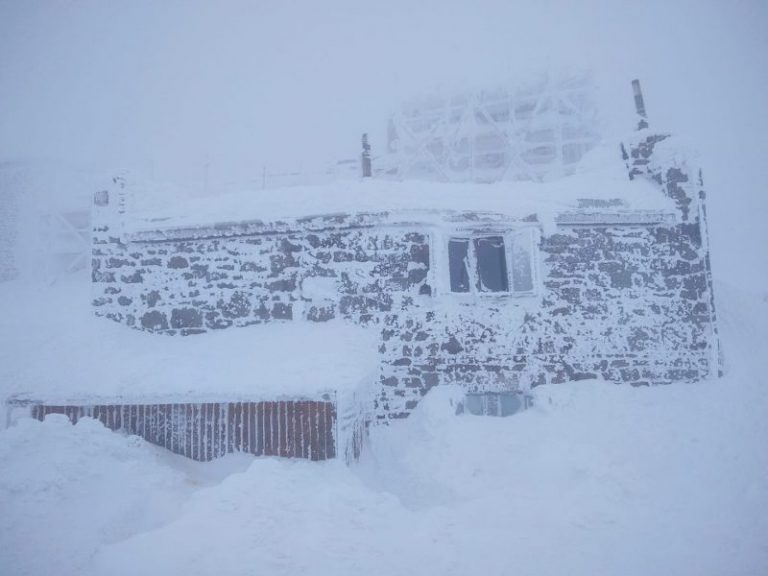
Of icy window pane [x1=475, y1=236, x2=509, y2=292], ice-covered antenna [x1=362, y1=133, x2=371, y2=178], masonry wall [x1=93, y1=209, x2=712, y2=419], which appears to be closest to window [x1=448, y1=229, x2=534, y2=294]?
icy window pane [x1=475, y1=236, x2=509, y2=292]

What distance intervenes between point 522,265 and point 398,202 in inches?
110

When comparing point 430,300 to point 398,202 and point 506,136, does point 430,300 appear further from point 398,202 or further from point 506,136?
point 506,136

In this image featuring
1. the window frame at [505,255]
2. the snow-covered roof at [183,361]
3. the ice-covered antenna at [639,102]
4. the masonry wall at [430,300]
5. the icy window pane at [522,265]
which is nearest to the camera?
the snow-covered roof at [183,361]

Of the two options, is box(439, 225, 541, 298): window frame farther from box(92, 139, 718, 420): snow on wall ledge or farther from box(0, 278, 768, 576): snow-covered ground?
box(0, 278, 768, 576): snow-covered ground

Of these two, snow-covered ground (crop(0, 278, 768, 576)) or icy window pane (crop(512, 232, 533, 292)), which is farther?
icy window pane (crop(512, 232, 533, 292))

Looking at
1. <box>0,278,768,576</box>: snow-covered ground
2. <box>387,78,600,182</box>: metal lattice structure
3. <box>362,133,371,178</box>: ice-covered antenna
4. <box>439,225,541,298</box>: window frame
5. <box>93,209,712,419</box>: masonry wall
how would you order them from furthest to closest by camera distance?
<box>387,78,600,182</box>: metal lattice structure
<box>362,133,371,178</box>: ice-covered antenna
<box>439,225,541,298</box>: window frame
<box>93,209,712,419</box>: masonry wall
<box>0,278,768,576</box>: snow-covered ground

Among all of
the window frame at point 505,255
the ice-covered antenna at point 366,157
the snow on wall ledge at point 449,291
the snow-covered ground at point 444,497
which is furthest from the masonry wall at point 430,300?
the ice-covered antenna at point 366,157

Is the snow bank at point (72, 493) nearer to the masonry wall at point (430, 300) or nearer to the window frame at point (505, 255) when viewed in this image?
the masonry wall at point (430, 300)

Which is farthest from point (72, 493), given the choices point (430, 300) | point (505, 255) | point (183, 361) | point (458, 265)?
point (505, 255)

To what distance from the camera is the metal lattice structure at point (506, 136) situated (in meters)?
21.6

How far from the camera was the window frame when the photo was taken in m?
8.34

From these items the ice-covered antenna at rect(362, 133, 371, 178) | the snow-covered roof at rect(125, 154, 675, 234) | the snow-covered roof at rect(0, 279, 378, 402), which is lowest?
the snow-covered roof at rect(0, 279, 378, 402)

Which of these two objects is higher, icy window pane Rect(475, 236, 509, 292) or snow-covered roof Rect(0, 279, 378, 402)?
icy window pane Rect(475, 236, 509, 292)

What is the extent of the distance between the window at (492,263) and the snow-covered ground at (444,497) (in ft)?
6.96
